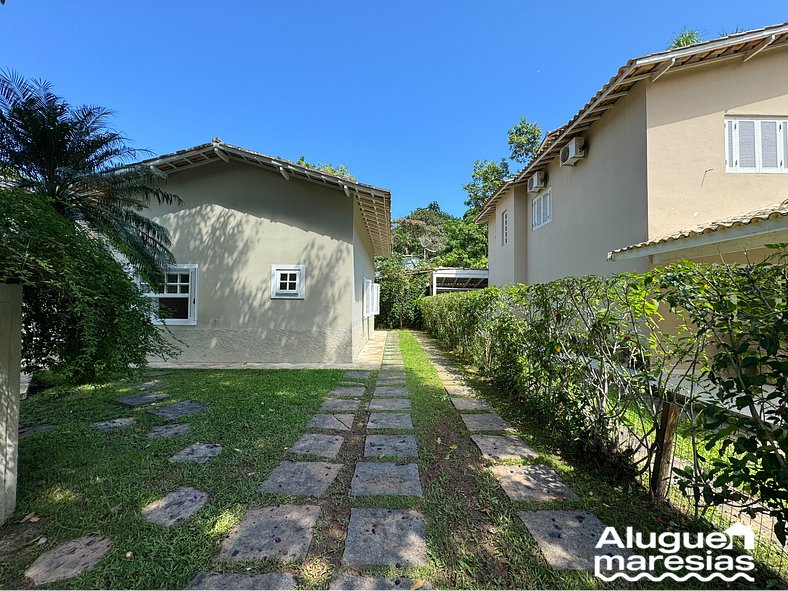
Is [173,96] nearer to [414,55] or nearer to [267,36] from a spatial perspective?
[267,36]

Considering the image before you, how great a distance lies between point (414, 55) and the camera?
1435cm

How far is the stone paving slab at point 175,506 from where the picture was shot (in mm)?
2627

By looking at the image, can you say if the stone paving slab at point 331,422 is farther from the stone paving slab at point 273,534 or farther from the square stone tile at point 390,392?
the stone paving slab at point 273,534

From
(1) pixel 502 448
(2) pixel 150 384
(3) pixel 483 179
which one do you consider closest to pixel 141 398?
(2) pixel 150 384

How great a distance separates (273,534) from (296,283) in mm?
7712

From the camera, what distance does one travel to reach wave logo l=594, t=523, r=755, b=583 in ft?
6.78

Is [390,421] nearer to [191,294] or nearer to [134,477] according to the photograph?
[134,477]

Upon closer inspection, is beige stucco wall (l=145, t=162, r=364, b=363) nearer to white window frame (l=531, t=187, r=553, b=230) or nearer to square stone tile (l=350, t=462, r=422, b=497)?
square stone tile (l=350, t=462, r=422, b=497)

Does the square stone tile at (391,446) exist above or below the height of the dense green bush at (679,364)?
below

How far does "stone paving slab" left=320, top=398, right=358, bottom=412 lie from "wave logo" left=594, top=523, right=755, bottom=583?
3878 millimetres

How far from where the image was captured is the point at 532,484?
3.15 meters

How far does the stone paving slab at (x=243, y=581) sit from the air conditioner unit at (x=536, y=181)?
42.1 ft

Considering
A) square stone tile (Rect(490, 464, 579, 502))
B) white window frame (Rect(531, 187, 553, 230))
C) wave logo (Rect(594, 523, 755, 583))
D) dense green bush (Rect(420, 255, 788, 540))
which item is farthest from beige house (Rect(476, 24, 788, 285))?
wave logo (Rect(594, 523, 755, 583))

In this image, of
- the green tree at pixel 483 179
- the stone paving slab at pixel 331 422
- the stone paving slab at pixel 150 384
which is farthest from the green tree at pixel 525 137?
the stone paving slab at pixel 150 384
